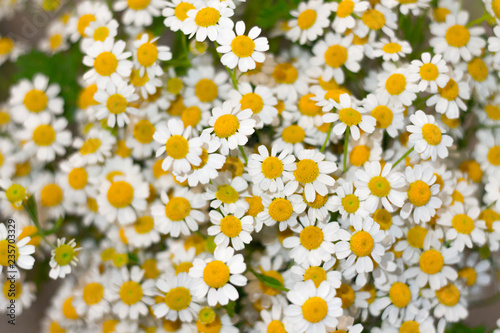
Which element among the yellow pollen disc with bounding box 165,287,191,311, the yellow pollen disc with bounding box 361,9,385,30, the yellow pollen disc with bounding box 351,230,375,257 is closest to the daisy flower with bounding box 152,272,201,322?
the yellow pollen disc with bounding box 165,287,191,311

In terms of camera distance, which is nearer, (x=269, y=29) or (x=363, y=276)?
(x=363, y=276)

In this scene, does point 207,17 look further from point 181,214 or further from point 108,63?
point 181,214

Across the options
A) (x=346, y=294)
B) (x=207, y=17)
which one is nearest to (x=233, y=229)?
(x=346, y=294)

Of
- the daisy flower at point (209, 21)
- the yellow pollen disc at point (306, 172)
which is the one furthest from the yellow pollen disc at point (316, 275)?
the daisy flower at point (209, 21)

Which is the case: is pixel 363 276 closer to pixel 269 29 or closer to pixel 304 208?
pixel 304 208

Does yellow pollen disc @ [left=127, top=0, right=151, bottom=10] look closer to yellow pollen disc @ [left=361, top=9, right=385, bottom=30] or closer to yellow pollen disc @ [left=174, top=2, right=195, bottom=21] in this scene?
yellow pollen disc @ [left=174, top=2, right=195, bottom=21]

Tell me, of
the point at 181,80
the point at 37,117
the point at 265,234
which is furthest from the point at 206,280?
the point at 37,117
